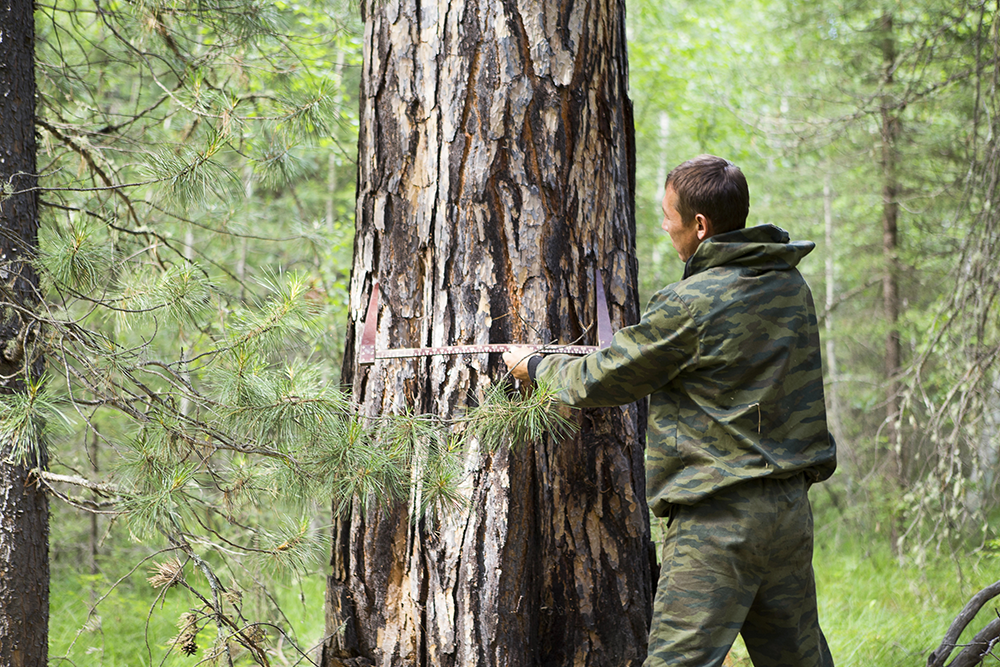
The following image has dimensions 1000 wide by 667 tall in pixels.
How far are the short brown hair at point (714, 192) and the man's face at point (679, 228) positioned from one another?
0.07 feet

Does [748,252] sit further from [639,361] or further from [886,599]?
[886,599]

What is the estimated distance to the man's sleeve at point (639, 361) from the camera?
6.80ft

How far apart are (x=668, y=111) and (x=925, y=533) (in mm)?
6764

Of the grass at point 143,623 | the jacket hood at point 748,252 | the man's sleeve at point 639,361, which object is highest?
the jacket hood at point 748,252

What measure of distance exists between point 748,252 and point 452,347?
0.95m

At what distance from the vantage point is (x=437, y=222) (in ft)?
8.03

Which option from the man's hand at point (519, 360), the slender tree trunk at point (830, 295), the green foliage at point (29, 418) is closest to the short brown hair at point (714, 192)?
the man's hand at point (519, 360)

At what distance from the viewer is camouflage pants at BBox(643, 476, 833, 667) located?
2.04 metres

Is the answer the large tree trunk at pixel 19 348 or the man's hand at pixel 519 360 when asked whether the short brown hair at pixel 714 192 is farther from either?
the large tree trunk at pixel 19 348

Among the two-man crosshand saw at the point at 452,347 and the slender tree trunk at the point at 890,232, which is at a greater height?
the slender tree trunk at the point at 890,232

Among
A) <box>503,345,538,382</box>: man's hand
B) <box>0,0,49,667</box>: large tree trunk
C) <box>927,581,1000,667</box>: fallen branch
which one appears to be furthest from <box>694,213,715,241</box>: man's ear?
<box>0,0,49,667</box>: large tree trunk

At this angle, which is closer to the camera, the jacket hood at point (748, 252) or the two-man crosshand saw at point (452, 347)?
the jacket hood at point (748, 252)

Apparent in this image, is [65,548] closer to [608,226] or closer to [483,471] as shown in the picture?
[483,471]

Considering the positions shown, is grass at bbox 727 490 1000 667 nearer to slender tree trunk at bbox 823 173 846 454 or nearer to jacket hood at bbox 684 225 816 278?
jacket hood at bbox 684 225 816 278
